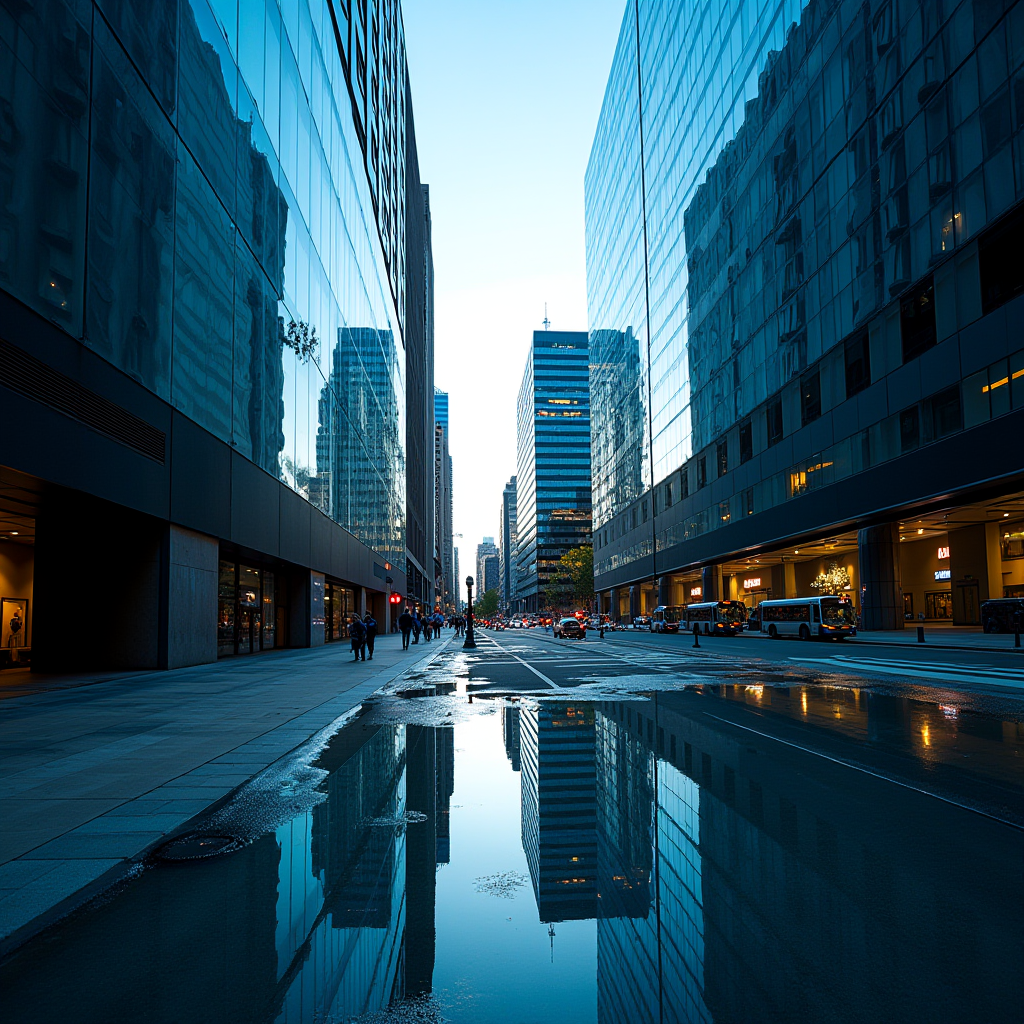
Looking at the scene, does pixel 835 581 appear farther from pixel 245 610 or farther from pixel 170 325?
pixel 170 325

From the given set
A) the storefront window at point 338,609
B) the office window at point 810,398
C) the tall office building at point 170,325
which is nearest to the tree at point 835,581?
the office window at point 810,398

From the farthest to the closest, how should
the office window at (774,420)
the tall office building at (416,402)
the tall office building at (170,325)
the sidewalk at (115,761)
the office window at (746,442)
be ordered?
the tall office building at (416,402)
the office window at (746,442)
the office window at (774,420)
the tall office building at (170,325)
the sidewalk at (115,761)

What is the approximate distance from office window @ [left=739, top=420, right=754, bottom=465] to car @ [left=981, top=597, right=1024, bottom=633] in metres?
23.9

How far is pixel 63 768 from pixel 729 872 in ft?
23.1

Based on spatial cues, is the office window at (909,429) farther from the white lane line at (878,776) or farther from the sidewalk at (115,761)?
the white lane line at (878,776)

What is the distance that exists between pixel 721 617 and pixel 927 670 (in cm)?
3976

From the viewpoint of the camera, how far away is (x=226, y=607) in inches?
1173

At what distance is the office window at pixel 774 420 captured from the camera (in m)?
54.7

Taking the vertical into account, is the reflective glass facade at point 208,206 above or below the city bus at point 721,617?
above

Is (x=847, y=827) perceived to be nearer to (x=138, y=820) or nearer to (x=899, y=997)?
(x=899, y=997)

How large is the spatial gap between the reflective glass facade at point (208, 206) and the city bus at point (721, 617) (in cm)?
2853

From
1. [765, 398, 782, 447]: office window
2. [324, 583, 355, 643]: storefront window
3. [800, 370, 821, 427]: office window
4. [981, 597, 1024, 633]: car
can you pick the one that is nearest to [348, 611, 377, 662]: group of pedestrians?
[324, 583, 355, 643]: storefront window

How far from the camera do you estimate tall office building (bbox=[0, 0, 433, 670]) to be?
50.8 ft

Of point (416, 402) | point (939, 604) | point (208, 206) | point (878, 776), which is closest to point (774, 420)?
point (939, 604)
